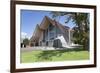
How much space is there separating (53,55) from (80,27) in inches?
18.6

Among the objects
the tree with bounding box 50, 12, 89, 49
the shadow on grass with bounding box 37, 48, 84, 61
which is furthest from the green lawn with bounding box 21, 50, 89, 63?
the tree with bounding box 50, 12, 89, 49

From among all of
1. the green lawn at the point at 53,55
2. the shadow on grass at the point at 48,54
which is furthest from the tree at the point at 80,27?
the shadow on grass at the point at 48,54

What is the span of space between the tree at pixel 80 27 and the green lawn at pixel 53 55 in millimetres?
121

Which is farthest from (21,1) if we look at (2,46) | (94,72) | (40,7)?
(94,72)

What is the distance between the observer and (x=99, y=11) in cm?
232

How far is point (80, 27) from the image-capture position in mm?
2250

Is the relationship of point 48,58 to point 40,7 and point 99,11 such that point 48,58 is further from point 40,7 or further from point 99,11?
point 99,11

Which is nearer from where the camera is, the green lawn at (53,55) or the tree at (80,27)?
the green lawn at (53,55)

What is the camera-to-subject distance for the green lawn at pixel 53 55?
6.73 ft

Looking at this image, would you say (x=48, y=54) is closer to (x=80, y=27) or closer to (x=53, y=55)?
(x=53, y=55)

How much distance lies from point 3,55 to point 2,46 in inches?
3.8

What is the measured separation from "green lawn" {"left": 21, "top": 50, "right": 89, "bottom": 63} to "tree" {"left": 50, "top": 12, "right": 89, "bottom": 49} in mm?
121

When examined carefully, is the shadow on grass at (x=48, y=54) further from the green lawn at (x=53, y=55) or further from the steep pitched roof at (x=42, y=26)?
the steep pitched roof at (x=42, y=26)

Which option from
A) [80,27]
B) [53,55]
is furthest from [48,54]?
[80,27]
